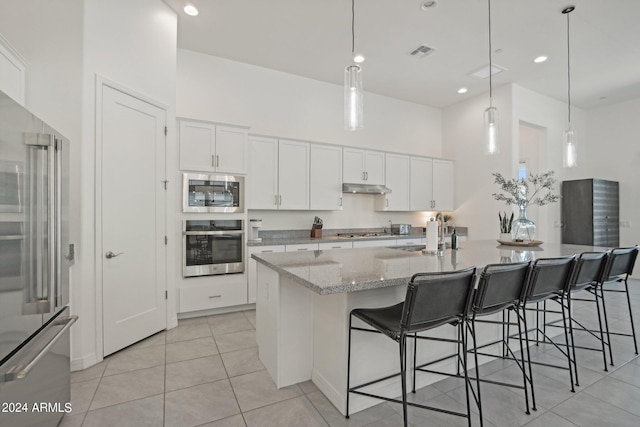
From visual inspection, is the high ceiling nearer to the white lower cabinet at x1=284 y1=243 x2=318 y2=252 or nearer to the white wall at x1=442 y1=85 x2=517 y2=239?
the white wall at x1=442 y1=85 x2=517 y2=239

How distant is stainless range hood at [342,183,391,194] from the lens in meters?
4.77

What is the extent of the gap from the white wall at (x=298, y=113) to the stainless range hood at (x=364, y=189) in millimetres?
404

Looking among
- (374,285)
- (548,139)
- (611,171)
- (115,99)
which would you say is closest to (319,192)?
(115,99)

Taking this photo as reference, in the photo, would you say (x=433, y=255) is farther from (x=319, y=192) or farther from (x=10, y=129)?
(x=10, y=129)

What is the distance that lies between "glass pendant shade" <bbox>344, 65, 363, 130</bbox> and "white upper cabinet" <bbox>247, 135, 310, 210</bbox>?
2.14 m

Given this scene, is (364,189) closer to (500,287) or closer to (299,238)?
(299,238)

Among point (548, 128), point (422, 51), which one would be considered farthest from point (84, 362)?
point (548, 128)

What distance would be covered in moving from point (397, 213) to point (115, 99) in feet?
15.4

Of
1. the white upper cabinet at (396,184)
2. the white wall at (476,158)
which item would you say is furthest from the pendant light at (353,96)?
the white wall at (476,158)

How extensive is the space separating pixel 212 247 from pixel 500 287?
301 centimetres

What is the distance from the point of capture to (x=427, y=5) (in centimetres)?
319

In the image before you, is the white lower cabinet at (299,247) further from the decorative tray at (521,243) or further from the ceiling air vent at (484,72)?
the ceiling air vent at (484,72)

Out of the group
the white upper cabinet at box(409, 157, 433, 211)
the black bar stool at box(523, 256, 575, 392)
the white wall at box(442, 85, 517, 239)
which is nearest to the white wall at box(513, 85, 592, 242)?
the white wall at box(442, 85, 517, 239)

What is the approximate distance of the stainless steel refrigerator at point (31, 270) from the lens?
1193mm
